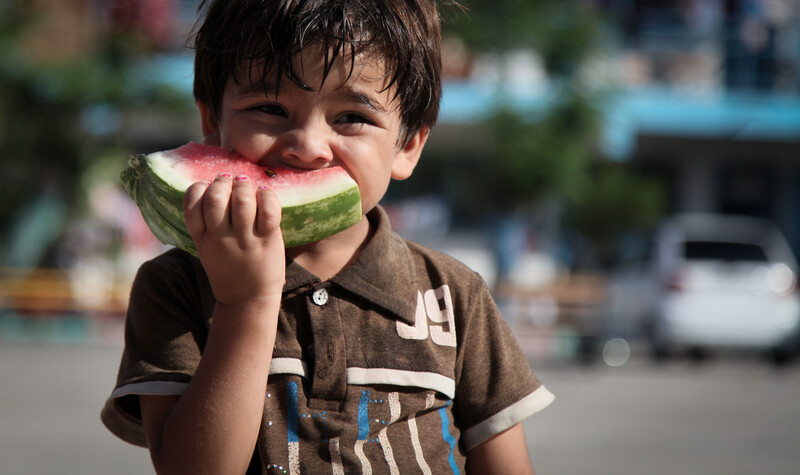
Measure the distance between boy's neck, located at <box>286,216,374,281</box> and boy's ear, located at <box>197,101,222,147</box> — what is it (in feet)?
1.02

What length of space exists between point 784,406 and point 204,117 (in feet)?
26.3

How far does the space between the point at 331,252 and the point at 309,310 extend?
169 millimetres

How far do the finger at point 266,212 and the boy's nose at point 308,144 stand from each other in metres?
0.18

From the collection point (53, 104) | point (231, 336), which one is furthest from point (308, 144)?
point (53, 104)

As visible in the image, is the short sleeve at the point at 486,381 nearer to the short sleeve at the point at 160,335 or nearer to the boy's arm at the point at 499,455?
the boy's arm at the point at 499,455

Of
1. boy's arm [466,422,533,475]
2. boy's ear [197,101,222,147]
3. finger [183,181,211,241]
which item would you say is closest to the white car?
boy's arm [466,422,533,475]

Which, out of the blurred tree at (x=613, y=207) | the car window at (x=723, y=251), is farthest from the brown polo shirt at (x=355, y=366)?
the blurred tree at (x=613, y=207)

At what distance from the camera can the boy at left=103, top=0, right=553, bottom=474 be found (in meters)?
1.46

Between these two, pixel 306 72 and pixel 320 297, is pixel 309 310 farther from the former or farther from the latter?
pixel 306 72

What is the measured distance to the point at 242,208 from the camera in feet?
4.59

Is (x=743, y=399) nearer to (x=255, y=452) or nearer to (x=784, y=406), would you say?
(x=784, y=406)

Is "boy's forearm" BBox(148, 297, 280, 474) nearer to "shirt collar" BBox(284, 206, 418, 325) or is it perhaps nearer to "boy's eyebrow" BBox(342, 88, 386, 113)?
"shirt collar" BBox(284, 206, 418, 325)

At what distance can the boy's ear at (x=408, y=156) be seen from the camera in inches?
74.7

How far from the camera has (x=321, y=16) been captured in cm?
163
